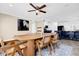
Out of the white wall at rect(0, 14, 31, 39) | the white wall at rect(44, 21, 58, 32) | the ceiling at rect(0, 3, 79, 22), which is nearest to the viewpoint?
the ceiling at rect(0, 3, 79, 22)

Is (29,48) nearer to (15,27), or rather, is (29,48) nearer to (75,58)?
(15,27)

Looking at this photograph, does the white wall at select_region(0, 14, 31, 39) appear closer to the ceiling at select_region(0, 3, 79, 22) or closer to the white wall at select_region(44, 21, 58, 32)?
the ceiling at select_region(0, 3, 79, 22)

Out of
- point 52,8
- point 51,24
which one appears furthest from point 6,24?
point 51,24

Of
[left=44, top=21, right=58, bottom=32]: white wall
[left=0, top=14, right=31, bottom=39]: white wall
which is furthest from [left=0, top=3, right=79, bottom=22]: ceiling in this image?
[left=44, top=21, right=58, bottom=32]: white wall

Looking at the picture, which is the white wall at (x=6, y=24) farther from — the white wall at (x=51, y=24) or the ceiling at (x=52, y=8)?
the white wall at (x=51, y=24)

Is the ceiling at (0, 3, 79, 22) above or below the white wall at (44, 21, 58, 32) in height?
above

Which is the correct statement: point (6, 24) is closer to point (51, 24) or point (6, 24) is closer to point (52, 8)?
point (52, 8)

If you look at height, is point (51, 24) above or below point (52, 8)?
below

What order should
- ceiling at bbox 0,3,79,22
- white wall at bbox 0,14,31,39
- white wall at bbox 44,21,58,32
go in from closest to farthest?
1. ceiling at bbox 0,3,79,22
2. white wall at bbox 0,14,31,39
3. white wall at bbox 44,21,58,32

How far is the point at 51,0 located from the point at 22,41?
158 cm

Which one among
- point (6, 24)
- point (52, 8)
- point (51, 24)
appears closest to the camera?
point (6, 24)

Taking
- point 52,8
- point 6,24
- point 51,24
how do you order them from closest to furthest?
point 6,24, point 52,8, point 51,24

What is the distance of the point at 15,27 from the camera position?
9.62ft

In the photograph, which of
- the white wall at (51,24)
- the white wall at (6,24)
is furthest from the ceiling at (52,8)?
the white wall at (51,24)
